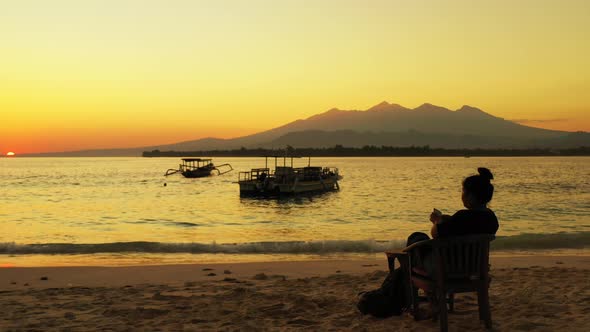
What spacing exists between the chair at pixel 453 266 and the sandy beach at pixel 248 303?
0.62 m

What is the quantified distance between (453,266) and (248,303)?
10.2ft

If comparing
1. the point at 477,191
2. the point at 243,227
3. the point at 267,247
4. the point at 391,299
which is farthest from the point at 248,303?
the point at 243,227

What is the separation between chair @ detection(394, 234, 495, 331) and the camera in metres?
5.34

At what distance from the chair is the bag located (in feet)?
1.71

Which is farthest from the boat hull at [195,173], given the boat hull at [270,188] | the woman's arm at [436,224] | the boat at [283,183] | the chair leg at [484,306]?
the woman's arm at [436,224]

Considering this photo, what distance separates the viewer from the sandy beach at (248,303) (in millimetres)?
6270

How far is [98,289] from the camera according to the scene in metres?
8.80

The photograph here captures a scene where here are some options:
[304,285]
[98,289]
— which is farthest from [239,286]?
[98,289]

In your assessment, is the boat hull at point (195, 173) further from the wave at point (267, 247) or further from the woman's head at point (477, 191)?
the woman's head at point (477, 191)

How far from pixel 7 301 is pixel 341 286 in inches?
192

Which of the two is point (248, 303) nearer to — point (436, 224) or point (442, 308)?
point (442, 308)

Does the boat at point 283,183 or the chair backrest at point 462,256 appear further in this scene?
the boat at point 283,183

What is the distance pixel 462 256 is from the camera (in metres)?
5.43

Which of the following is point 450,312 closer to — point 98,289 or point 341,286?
point 341,286
